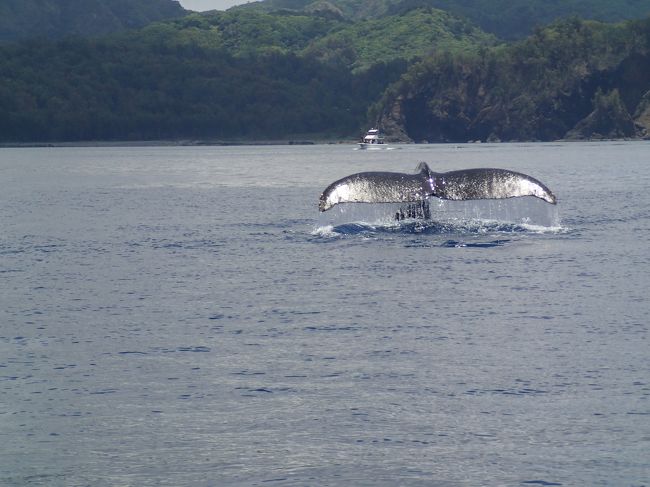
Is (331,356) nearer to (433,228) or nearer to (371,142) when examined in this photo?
(433,228)

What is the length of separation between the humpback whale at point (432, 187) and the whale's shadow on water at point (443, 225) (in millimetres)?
2842

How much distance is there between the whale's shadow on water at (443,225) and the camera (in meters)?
32.6

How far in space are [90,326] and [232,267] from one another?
7.76 meters

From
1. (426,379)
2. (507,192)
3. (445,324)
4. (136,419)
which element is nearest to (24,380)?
(136,419)

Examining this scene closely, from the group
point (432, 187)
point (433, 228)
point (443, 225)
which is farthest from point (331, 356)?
point (443, 225)

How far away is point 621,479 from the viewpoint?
12836 mm

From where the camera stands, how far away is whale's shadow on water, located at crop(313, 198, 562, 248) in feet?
107

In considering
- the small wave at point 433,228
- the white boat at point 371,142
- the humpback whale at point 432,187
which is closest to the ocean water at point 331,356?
the small wave at point 433,228

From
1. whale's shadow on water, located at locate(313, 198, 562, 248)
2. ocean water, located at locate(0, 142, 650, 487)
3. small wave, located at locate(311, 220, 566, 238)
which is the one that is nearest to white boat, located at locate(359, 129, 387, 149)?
whale's shadow on water, located at locate(313, 198, 562, 248)

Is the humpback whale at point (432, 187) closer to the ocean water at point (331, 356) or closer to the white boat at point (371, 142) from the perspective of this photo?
the ocean water at point (331, 356)

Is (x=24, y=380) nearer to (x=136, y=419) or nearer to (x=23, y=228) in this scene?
(x=136, y=419)

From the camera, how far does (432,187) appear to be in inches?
1123

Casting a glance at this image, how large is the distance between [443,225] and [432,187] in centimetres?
Result: 664

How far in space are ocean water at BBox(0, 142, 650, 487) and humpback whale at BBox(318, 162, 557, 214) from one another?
1557mm
